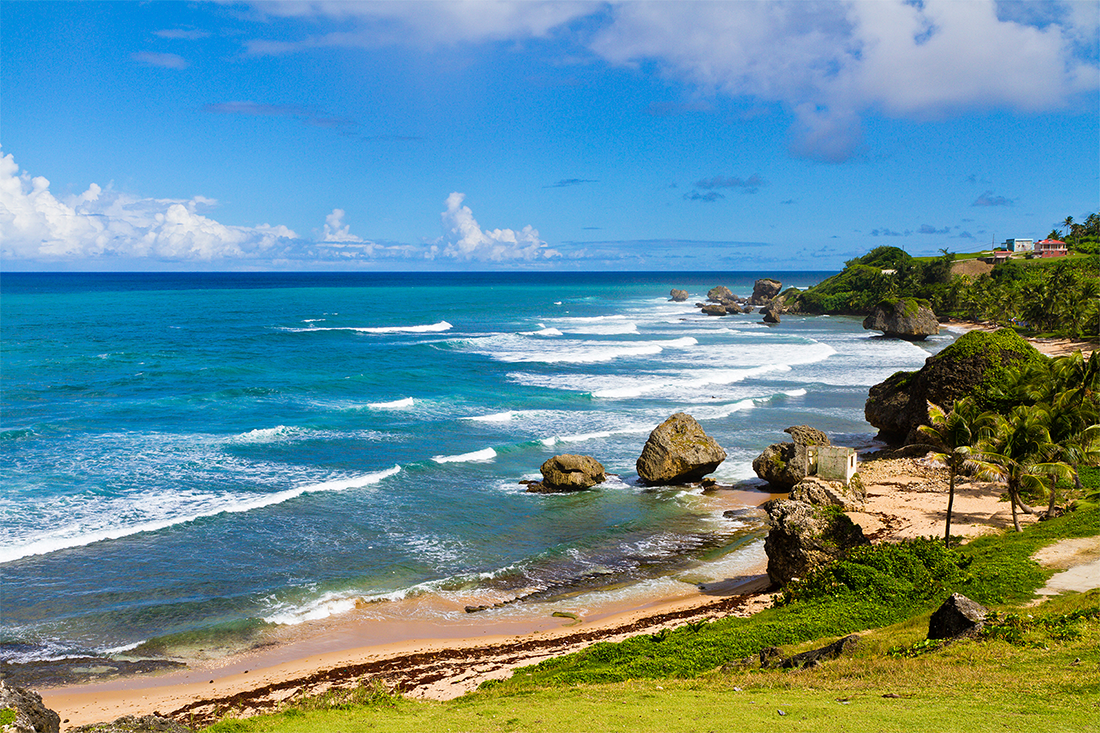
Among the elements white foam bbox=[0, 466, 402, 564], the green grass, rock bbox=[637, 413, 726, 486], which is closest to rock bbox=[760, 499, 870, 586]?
the green grass

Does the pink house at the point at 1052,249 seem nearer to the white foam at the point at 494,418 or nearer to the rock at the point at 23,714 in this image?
the white foam at the point at 494,418

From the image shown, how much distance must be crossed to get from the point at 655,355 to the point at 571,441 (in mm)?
31178

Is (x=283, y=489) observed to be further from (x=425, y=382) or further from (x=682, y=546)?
(x=425, y=382)

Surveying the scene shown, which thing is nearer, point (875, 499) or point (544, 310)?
point (875, 499)

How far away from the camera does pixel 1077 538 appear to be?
19.0m

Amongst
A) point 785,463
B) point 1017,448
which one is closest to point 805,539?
point 1017,448

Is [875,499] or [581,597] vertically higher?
[875,499]

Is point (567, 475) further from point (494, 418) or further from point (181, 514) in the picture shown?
point (181, 514)

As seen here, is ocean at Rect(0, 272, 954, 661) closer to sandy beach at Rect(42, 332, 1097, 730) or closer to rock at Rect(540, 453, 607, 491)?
rock at Rect(540, 453, 607, 491)

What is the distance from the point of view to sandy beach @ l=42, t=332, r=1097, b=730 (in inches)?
594

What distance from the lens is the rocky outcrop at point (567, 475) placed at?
29031mm

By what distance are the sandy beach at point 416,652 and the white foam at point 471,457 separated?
13.6 m

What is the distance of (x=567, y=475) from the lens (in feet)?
95.3

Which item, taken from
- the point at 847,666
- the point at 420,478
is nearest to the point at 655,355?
the point at 420,478
